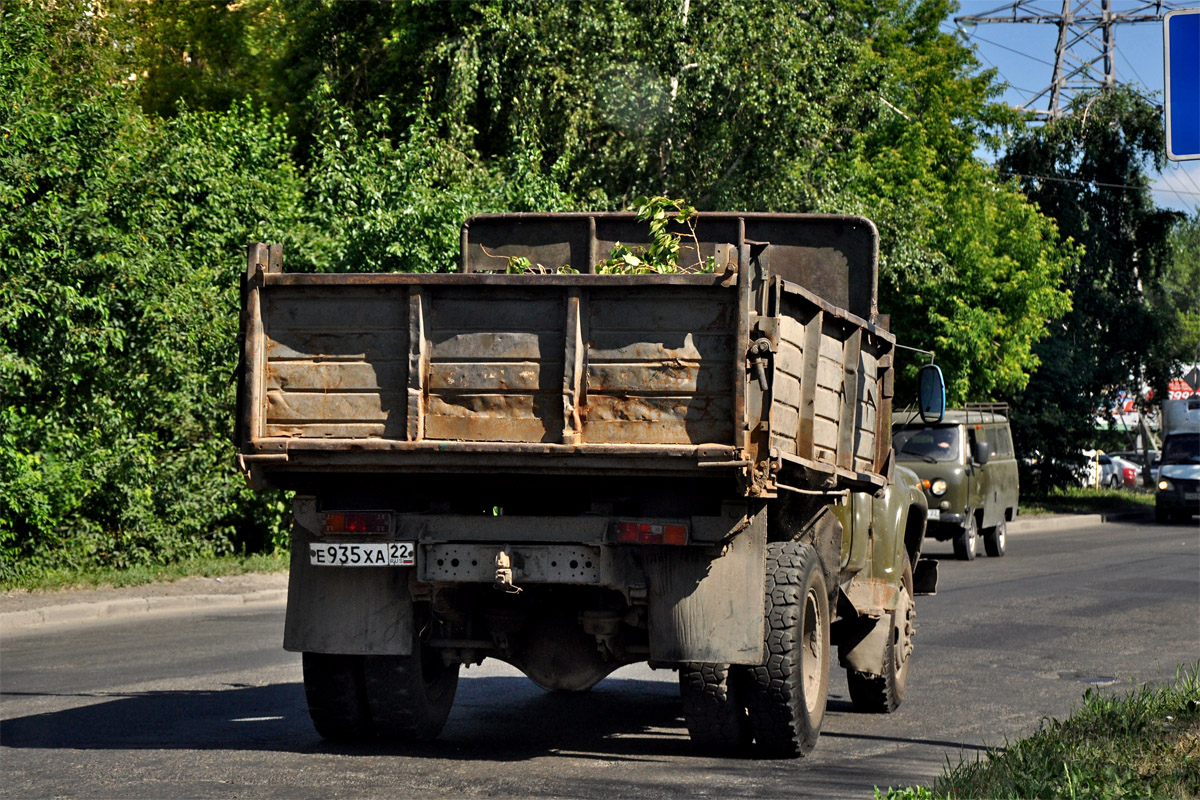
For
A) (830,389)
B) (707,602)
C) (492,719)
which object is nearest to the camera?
(707,602)

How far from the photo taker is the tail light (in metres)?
6.32

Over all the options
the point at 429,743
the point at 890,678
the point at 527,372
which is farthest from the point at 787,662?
the point at 890,678

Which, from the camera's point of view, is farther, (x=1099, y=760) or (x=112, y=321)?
(x=112, y=321)

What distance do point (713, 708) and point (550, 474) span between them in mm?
1388

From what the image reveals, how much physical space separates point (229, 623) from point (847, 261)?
716 centimetres

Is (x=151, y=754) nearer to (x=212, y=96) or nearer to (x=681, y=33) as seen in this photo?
(x=681, y=33)

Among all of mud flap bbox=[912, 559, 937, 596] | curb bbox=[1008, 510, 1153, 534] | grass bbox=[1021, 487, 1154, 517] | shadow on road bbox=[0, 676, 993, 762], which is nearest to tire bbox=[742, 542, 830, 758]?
shadow on road bbox=[0, 676, 993, 762]

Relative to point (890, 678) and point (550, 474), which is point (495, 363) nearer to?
point (550, 474)

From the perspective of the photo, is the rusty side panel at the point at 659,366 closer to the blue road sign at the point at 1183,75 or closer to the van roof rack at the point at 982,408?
the blue road sign at the point at 1183,75

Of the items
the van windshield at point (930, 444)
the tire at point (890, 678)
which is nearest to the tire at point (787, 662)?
the tire at point (890, 678)

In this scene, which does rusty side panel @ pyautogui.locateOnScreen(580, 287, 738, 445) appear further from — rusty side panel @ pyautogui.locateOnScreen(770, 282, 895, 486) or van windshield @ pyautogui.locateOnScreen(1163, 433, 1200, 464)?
van windshield @ pyautogui.locateOnScreen(1163, 433, 1200, 464)

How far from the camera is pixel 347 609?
Answer: 6.70 meters

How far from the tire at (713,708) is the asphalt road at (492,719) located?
0.11 m

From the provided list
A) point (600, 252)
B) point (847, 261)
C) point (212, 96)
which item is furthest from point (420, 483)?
point (212, 96)
